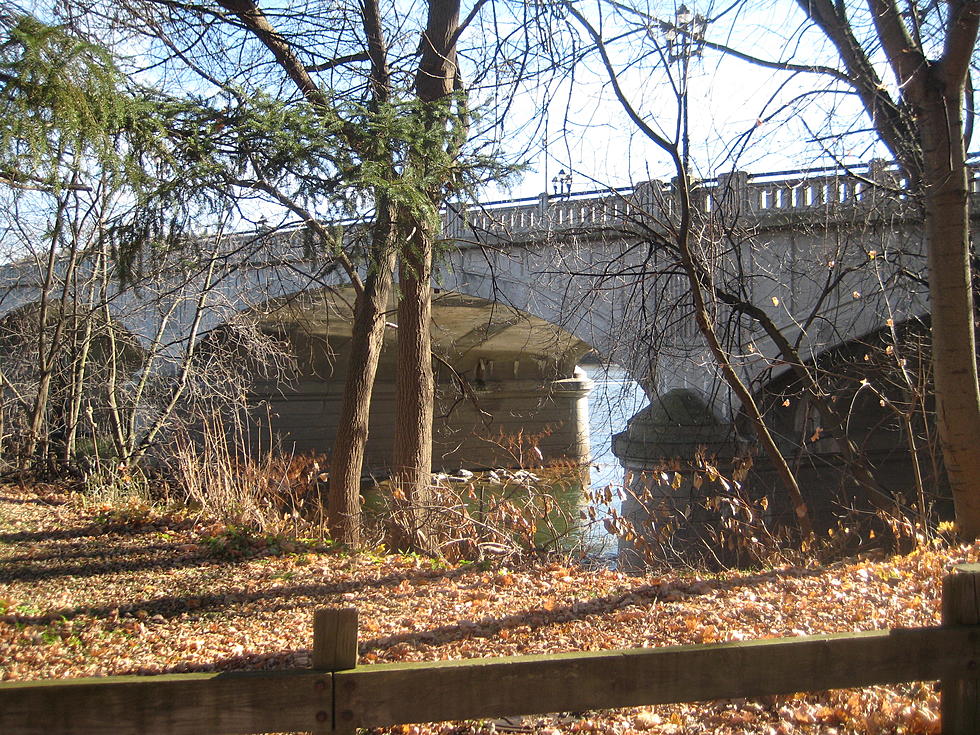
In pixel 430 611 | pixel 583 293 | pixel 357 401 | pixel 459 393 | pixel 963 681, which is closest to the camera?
pixel 963 681

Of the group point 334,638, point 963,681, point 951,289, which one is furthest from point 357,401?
point 963,681

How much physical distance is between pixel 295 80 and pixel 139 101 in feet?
7.09

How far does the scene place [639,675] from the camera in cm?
226

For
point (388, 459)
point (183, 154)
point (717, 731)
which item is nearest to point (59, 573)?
point (183, 154)

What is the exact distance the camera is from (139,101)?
4871mm

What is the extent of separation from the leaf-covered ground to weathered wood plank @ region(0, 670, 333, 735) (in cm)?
102

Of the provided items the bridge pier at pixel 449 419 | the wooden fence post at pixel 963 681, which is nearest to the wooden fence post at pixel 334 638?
the wooden fence post at pixel 963 681

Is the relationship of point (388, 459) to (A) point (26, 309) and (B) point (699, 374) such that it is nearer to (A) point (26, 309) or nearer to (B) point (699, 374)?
(B) point (699, 374)

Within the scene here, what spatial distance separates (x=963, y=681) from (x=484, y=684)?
127 cm

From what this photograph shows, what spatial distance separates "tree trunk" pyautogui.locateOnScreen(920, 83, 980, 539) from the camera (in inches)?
193

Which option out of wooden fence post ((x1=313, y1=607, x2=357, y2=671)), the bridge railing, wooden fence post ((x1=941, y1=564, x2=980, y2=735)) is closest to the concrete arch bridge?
the bridge railing

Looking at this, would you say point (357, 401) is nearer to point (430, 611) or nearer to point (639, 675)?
point (430, 611)

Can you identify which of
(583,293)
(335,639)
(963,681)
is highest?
(583,293)

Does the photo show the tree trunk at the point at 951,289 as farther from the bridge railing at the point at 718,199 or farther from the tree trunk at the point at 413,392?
the tree trunk at the point at 413,392
